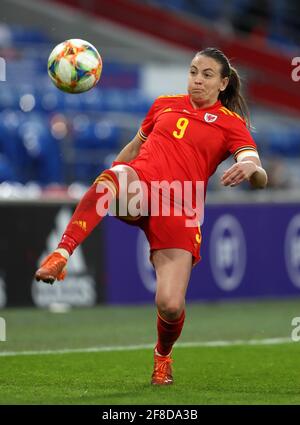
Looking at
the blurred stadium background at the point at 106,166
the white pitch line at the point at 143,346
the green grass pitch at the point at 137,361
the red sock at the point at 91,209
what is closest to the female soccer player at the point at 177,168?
the red sock at the point at 91,209

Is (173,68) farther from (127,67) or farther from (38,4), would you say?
(38,4)

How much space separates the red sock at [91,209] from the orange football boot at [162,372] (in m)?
1.02

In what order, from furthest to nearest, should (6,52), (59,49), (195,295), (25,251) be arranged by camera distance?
1. (6,52)
2. (195,295)
3. (25,251)
4. (59,49)

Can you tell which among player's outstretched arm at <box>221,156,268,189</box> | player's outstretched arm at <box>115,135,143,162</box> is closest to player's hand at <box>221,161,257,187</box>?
player's outstretched arm at <box>221,156,268,189</box>

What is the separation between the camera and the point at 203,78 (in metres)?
6.59

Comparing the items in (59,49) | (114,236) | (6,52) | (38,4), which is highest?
(38,4)

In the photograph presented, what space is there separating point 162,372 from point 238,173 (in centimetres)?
141

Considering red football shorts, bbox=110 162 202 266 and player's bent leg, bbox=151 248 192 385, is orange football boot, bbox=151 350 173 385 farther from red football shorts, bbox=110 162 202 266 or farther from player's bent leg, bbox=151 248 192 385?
red football shorts, bbox=110 162 202 266

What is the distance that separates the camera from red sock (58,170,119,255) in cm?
607

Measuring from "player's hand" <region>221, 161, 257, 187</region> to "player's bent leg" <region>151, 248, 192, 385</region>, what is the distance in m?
0.66

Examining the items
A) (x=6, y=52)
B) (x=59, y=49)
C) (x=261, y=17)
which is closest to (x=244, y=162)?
(x=59, y=49)

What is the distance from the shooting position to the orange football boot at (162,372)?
6527 mm

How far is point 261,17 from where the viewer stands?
2380 cm
